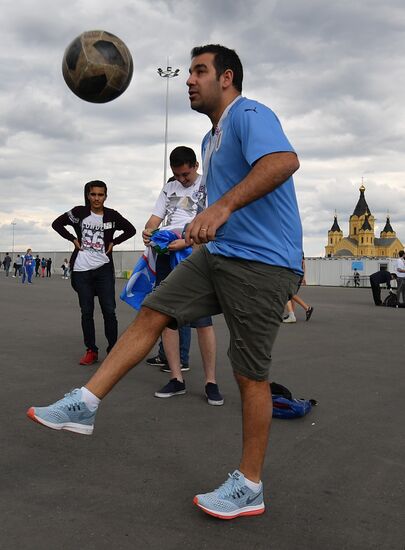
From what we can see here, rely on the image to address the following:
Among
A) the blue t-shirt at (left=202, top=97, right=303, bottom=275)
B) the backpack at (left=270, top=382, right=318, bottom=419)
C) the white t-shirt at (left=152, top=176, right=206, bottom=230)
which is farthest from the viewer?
the white t-shirt at (left=152, top=176, right=206, bottom=230)

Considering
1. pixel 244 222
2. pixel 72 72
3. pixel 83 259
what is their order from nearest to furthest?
pixel 244 222, pixel 72 72, pixel 83 259

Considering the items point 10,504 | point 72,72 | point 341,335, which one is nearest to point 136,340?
point 10,504

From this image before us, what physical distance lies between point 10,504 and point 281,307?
1428 millimetres

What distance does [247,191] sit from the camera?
2.33 metres

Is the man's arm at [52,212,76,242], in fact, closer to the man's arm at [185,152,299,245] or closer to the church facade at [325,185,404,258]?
the man's arm at [185,152,299,245]

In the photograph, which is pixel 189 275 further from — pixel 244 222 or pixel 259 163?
pixel 259 163

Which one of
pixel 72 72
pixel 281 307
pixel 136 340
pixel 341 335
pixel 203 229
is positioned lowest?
pixel 341 335

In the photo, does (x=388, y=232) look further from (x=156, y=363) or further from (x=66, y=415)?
(x=66, y=415)

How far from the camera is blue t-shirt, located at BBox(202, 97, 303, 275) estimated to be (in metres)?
2.52

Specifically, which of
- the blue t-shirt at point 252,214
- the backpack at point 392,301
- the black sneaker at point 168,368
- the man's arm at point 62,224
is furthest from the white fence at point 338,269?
the blue t-shirt at point 252,214

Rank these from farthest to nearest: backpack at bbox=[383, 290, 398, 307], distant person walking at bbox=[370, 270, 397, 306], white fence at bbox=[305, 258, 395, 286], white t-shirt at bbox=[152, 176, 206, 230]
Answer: white fence at bbox=[305, 258, 395, 286] → distant person walking at bbox=[370, 270, 397, 306] → backpack at bbox=[383, 290, 398, 307] → white t-shirt at bbox=[152, 176, 206, 230]

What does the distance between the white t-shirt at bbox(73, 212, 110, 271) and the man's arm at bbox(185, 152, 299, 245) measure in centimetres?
385

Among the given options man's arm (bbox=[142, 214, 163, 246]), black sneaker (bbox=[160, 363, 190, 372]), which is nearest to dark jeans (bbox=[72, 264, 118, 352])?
black sneaker (bbox=[160, 363, 190, 372])

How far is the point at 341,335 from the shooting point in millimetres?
8953
